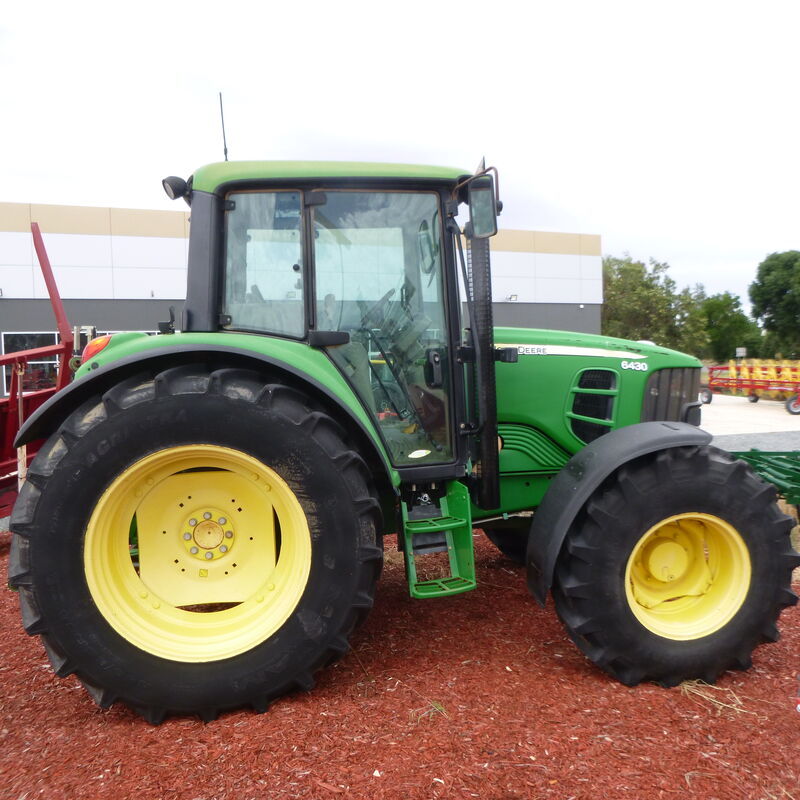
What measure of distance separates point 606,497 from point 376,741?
1378mm

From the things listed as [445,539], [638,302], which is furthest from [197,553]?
[638,302]

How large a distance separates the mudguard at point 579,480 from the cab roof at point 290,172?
151 centimetres

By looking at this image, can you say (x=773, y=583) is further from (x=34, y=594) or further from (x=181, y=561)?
(x=34, y=594)

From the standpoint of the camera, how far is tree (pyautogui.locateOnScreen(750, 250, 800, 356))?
40031mm

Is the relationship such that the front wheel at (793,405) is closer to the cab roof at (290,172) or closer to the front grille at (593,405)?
the front grille at (593,405)

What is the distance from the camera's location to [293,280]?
3078 mm

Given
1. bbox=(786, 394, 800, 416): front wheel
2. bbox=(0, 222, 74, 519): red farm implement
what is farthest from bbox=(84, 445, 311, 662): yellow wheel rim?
bbox=(786, 394, 800, 416): front wheel

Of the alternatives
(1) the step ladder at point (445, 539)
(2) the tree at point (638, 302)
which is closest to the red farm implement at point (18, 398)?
(1) the step ladder at point (445, 539)

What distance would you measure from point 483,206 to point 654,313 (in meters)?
34.5

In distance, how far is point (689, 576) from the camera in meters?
3.18

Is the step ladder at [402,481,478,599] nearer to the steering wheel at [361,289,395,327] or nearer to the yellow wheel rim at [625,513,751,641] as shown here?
the yellow wheel rim at [625,513,751,641]

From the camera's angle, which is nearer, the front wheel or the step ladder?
the step ladder

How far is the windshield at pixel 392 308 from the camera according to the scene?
10.2ft

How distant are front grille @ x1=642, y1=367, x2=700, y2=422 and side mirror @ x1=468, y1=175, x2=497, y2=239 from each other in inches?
55.5
